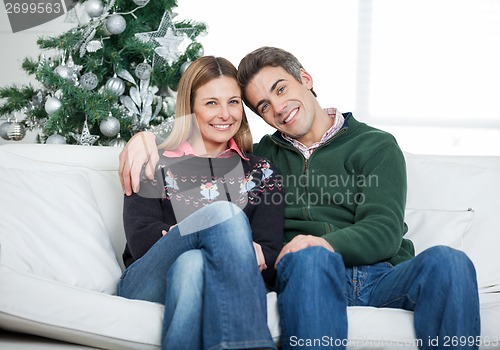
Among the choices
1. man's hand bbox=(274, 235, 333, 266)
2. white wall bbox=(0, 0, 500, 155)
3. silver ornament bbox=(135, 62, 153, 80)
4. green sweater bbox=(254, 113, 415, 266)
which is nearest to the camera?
man's hand bbox=(274, 235, 333, 266)

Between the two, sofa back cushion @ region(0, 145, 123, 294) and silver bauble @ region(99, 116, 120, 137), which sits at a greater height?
silver bauble @ region(99, 116, 120, 137)

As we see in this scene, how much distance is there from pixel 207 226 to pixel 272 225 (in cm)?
35

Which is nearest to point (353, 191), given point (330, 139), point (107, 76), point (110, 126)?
point (330, 139)

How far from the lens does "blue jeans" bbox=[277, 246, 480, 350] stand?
1398 mm

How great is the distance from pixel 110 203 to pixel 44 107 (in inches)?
32.1

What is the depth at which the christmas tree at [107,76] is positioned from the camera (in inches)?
94.9

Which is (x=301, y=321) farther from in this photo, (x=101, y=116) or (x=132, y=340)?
(x=101, y=116)

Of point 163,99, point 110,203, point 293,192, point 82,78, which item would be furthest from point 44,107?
point 293,192

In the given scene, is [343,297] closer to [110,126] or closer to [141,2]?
[110,126]

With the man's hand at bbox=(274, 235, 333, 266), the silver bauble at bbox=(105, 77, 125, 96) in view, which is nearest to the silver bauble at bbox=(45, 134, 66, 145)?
the silver bauble at bbox=(105, 77, 125, 96)

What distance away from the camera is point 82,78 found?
7.93ft

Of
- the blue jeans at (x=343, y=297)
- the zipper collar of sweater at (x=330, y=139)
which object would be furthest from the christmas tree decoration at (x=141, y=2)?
the blue jeans at (x=343, y=297)

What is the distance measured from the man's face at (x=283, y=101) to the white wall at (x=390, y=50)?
1858 mm

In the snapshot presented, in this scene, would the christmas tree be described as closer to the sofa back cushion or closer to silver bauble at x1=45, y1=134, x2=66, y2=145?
silver bauble at x1=45, y1=134, x2=66, y2=145
